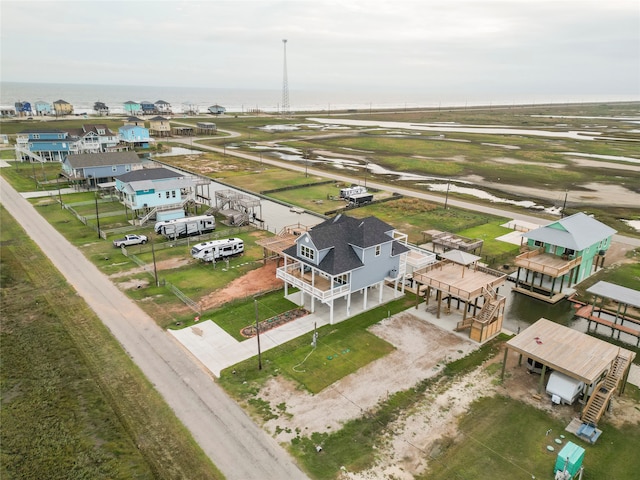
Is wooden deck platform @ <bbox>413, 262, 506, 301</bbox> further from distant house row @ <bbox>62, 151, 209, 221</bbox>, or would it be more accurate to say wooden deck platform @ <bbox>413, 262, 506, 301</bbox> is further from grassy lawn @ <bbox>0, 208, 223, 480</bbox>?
distant house row @ <bbox>62, 151, 209, 221</bbox>

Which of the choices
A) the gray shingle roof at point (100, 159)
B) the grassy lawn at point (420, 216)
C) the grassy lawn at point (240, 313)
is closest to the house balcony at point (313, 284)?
the grassy lawn at point (240, 313)

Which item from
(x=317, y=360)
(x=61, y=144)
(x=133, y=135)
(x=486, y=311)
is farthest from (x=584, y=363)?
(x=133, y=135)

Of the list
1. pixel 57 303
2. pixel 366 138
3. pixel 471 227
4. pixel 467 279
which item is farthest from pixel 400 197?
pixel 366 138

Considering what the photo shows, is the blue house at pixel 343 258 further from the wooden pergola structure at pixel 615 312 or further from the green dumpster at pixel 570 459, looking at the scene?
the green dumpster at pixel 570 459

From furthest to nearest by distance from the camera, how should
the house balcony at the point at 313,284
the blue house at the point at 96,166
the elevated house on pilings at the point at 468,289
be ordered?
the blue house at the point at 96,166 < the house balcony at the point at 313,284 < the elevated house on pilings at the point at 468,289

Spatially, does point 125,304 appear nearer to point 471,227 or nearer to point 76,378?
point 76,378

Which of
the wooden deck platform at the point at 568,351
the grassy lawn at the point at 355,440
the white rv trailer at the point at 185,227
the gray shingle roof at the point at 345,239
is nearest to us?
the grassy lawn at the point at 355,440
